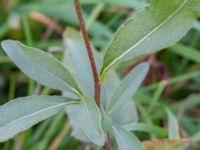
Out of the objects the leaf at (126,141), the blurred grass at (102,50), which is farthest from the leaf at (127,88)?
the blurred grass at (102,50)

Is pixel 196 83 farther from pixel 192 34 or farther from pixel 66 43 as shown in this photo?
pixel 66 43

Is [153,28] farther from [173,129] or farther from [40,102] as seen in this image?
[173,129]

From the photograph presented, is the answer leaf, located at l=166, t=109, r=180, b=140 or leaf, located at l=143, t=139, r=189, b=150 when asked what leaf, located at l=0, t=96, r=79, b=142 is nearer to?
leaf, located at l=143, t=139, r=189, b=150

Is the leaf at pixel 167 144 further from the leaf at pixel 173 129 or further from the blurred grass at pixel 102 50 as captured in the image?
the blurred grass at pixel 102 50

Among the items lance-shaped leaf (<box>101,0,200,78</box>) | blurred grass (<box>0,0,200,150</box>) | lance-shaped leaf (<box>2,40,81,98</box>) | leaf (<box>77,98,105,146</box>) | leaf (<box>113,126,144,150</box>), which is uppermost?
lance-shaped leaf (<box>101,0,200,78</box>)

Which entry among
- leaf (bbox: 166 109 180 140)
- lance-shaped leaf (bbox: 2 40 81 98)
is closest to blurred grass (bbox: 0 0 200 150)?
leaf (bbox: 166 109 180 140)

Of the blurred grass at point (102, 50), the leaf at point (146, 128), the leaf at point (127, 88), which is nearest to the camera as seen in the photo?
the leaf at point (127, 88)
